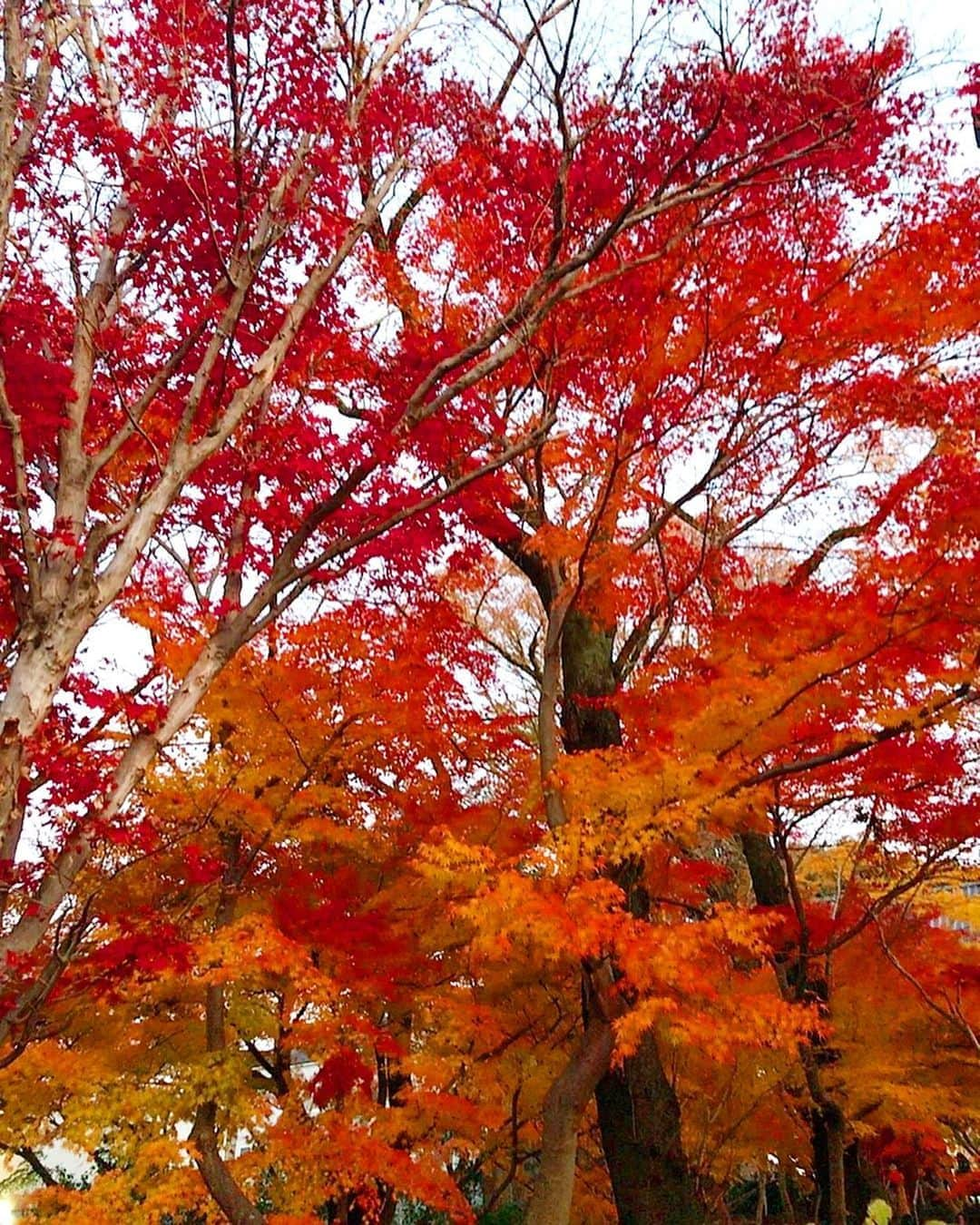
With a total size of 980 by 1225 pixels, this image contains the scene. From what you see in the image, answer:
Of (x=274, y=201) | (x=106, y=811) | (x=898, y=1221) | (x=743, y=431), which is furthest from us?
(x=898, y=1221)

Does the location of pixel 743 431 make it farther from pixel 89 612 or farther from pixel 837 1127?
pixel 837 1127

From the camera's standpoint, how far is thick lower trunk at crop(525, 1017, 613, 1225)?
22.7 feet

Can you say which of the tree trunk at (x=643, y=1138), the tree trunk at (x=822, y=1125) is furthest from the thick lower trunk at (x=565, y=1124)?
the tree trunk at (x=822, y=1125)

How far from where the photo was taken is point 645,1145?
859 centimetres

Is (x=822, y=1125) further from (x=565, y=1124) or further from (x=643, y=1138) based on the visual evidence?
(x=565, y=1124)

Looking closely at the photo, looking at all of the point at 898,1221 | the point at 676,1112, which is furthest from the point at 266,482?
the point at 898,1221

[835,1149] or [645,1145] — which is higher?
[645,1145]

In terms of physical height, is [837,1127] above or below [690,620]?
below

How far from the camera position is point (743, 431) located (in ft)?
29.4

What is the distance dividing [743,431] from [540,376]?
2.19 meters

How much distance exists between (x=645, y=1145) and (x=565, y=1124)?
1.94m

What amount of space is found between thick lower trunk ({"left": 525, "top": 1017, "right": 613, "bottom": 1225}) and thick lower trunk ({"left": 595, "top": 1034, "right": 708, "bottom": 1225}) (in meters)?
1.69

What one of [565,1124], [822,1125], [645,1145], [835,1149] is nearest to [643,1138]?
[645,1145]

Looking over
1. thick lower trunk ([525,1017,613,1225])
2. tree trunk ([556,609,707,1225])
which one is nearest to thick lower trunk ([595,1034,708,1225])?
tree trunk ([556,609,707,1225])
